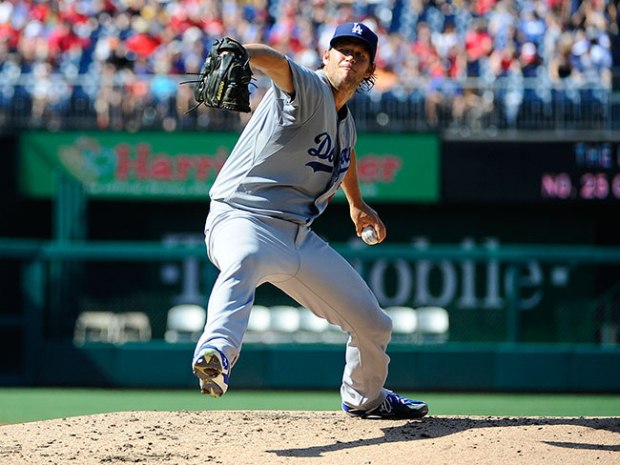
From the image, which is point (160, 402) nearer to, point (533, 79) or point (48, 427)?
point (48, 427)

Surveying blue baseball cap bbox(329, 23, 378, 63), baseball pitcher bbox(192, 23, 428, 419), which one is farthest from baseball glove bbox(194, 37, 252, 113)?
blue baseball cap bbox(329, 23, 378, 63)

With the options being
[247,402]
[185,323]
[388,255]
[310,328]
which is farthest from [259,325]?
[247,402]

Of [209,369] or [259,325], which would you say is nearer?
[209,369]

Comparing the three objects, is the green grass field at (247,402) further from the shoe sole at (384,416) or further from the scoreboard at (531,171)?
the scoreboard at (531,171)

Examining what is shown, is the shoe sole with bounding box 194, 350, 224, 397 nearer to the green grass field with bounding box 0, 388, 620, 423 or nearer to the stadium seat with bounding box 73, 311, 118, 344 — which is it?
the green grass field with bounding box 0, 388, 620, 423

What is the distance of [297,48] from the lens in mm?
14984

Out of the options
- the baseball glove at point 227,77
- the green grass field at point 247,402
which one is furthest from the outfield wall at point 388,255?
the baseball glove at point 227,77

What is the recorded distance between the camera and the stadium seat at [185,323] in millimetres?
11344

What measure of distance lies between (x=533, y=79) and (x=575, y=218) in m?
1.99

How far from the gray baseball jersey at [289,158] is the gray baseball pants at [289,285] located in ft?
0.26

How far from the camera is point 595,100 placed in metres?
13.7

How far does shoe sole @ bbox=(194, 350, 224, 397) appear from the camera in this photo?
Answer: 4801 millimetres

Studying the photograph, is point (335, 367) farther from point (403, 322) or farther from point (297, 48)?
point (297, 48)

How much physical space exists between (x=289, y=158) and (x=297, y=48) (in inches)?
391
